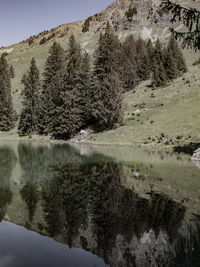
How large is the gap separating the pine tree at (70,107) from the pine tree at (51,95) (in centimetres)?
181

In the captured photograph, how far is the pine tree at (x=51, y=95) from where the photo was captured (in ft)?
215

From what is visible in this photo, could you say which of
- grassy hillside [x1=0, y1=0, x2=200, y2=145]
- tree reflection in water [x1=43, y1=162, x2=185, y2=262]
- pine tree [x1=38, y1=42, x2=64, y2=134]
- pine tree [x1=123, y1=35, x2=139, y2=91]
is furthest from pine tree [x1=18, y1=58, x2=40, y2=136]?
tree reflection in water [x1=43, y1=162, x2=185, y2=262]

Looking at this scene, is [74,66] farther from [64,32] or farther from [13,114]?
[64,32]

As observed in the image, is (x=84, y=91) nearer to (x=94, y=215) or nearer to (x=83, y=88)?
(x=83, y=88)

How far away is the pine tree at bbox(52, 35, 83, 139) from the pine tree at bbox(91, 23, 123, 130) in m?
4.23

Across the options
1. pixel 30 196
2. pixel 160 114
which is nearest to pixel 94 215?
pixel 30 196

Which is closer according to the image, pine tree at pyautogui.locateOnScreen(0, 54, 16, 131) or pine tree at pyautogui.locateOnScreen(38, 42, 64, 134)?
pine tree at pyautogui.locateOnScreen(38, 42, 64, 134)

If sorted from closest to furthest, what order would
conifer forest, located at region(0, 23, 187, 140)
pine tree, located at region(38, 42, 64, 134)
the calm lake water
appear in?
the calm lake water → conifer forest, located at region(0, 23, 187, 140) → pine tree, located at region(38, 42, 64, 134)

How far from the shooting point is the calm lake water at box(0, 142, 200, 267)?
27.6 feet

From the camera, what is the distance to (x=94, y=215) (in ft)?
39.8

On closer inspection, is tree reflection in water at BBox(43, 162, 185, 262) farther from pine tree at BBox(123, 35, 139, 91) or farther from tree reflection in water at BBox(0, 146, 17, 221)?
pine tree at BBox(123, 35, 139, 91)

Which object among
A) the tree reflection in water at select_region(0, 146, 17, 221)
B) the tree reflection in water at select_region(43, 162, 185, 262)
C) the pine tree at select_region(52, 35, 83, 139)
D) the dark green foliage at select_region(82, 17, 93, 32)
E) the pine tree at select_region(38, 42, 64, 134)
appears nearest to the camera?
the tree reflection in water at select_region(43, 162, 185, 262)

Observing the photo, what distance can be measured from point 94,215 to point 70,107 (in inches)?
1950

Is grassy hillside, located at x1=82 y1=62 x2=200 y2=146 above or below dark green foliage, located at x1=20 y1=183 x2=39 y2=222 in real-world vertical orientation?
above
